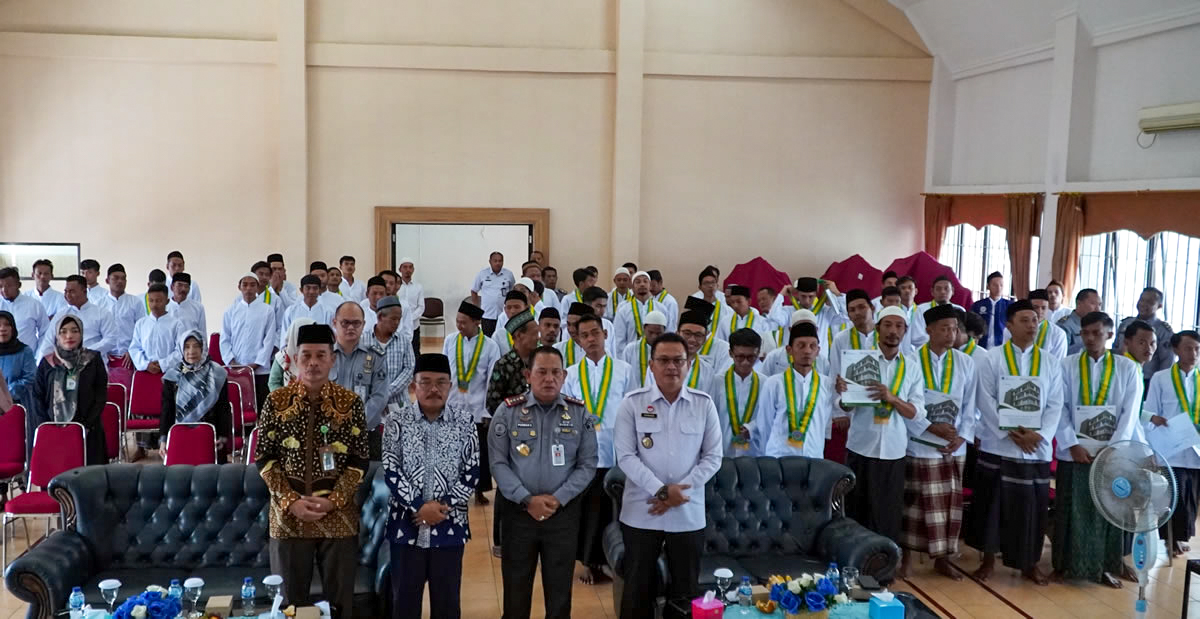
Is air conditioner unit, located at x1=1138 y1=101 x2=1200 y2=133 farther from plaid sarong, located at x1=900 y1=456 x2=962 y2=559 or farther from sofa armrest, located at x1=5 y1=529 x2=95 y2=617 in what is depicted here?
sofa armrest, located at x1=5 y1=529 x2=95 y2=617

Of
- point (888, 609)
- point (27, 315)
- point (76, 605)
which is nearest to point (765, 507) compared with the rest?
point (888, 609)

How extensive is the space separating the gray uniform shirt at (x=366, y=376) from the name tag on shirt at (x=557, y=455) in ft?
4.96

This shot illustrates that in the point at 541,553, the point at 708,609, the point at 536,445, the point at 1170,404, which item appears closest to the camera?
the point at 708,609

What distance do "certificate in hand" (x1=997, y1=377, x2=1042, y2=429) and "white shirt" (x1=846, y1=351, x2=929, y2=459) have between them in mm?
512

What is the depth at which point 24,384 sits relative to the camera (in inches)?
291

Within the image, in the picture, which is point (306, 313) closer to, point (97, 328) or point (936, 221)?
point (97, 328)

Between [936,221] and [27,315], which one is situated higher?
[936,221]

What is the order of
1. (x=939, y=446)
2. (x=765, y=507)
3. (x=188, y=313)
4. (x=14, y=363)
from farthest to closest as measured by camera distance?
1. (x=188, y=313)
2. (x=14, y=363)
3. (x=939, y=446)
4. (x=765, y=507)

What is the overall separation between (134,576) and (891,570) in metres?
4.04

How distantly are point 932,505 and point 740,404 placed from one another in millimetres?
1510

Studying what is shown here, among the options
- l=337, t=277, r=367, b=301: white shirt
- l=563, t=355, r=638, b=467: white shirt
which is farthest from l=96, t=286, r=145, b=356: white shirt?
l=563, t=355, r=638, b=467: white shirt

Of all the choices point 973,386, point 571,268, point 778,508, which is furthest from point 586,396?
point 571,268

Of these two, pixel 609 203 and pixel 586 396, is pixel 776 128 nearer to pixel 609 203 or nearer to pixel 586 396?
pixel 609 203

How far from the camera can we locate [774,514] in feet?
18.7
